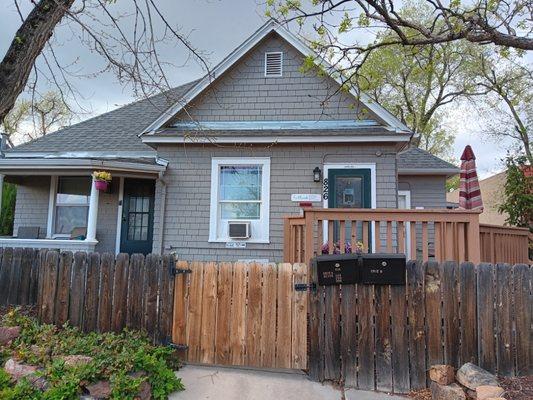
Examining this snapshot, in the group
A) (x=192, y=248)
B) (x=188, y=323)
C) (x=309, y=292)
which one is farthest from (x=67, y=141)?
(x=309, y=292)

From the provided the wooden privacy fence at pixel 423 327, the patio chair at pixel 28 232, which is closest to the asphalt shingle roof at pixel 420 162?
the wooden privacy fence at pixel 423 327

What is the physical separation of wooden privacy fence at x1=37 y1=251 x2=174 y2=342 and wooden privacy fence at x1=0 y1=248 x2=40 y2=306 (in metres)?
0.84

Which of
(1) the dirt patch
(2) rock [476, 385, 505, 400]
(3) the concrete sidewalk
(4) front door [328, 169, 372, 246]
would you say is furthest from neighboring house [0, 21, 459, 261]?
(2) rock [476, 385, 505, 400]

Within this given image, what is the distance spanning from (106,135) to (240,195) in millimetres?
4528

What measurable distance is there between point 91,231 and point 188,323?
14.9 feet

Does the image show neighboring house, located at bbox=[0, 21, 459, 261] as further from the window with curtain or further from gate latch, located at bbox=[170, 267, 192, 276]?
gate latch, located at bbox=[170, 267, 192, 276]

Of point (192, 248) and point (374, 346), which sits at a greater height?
point (192, 248)

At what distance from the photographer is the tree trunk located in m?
3.44

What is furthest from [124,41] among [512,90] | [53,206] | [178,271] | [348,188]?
[512,90]

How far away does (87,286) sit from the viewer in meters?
4.61

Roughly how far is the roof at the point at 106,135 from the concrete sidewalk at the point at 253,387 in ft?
20.7

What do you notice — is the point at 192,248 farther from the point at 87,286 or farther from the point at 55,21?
the point at 55,21

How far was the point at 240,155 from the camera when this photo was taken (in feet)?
26.6

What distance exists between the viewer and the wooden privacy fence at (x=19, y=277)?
539 centimetres
